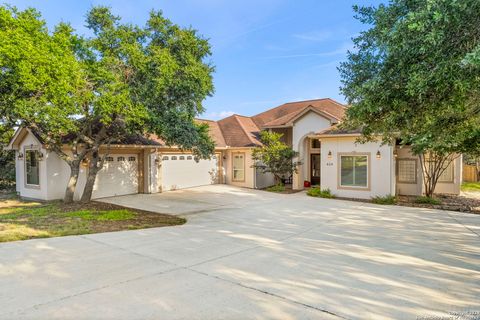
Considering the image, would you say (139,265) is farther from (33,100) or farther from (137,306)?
(33,100)

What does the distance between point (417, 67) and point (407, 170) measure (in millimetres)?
14449

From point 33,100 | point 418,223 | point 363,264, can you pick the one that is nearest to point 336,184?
point 418,223

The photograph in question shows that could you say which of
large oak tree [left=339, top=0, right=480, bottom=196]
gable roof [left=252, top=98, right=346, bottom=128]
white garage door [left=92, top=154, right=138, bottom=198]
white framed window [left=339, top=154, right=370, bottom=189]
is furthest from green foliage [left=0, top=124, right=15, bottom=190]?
large oak tree [left=339, top=0, right=480, bottom=196]

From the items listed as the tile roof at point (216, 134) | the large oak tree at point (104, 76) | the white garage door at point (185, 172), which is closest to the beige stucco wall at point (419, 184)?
the tile roof at point (216, 134)

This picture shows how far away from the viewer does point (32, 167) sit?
15.9 m

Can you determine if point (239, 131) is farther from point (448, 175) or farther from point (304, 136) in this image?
point (448, 175)

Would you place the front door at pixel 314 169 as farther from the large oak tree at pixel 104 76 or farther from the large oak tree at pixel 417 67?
the large oak tree at pixel 417 67

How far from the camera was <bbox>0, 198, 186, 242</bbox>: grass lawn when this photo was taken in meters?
8.72

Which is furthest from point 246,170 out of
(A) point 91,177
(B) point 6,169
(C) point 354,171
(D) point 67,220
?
(B) point 6,169

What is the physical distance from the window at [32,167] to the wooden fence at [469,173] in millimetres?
31089

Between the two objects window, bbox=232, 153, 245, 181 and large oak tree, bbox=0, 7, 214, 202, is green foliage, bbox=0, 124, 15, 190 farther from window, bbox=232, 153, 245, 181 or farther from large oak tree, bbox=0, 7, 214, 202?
window, bbox=232, 153, 245, 181

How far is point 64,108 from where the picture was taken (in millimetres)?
10219

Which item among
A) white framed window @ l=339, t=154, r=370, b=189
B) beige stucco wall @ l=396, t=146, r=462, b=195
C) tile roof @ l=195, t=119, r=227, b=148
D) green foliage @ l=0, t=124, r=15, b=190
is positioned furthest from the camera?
tile roof @ l=195, t=119, r=227, b=148

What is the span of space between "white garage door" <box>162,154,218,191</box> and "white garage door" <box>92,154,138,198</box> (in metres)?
1.84
